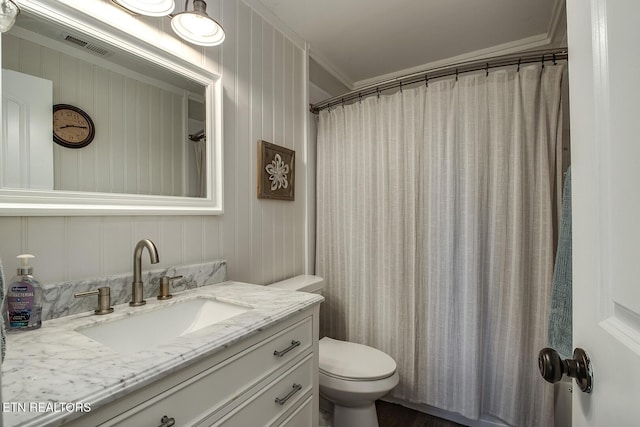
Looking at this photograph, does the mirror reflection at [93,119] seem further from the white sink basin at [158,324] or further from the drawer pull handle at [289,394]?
the drawer pull handle at [289,394]

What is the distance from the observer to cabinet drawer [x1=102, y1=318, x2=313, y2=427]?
59 centimetres

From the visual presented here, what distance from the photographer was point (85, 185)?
97 cm

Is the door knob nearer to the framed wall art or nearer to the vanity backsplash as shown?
the vanity backsplash

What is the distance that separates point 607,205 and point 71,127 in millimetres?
1395

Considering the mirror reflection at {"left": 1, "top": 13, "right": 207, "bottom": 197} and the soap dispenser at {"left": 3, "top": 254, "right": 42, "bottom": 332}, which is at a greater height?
the mirror reflection at {"left": 1, "top": 13, "right": 207, "bottom": 197}

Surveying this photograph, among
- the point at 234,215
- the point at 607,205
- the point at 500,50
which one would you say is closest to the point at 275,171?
the point at 234,215

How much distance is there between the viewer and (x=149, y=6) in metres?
1.05

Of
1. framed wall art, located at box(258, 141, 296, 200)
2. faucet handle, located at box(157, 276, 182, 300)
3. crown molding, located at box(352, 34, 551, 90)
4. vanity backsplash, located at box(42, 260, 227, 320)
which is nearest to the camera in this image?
vanity backsplash, located at box(42, 260, 227, 320)

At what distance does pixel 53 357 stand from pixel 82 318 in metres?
0.29

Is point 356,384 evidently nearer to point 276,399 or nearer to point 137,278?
point 276,399

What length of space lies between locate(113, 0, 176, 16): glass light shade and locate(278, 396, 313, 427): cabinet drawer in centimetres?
152

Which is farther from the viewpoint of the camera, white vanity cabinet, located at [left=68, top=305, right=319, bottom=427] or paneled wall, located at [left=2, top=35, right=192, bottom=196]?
paneled wall, located at [left=2, top=35, right=192, bottom=196]

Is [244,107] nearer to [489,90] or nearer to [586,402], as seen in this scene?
[489,90]

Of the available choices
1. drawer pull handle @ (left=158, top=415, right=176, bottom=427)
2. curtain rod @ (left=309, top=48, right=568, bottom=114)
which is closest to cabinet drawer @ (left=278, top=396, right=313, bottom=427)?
drawer pull handle @ (left=158, top=415, right=176, bottom=427)
